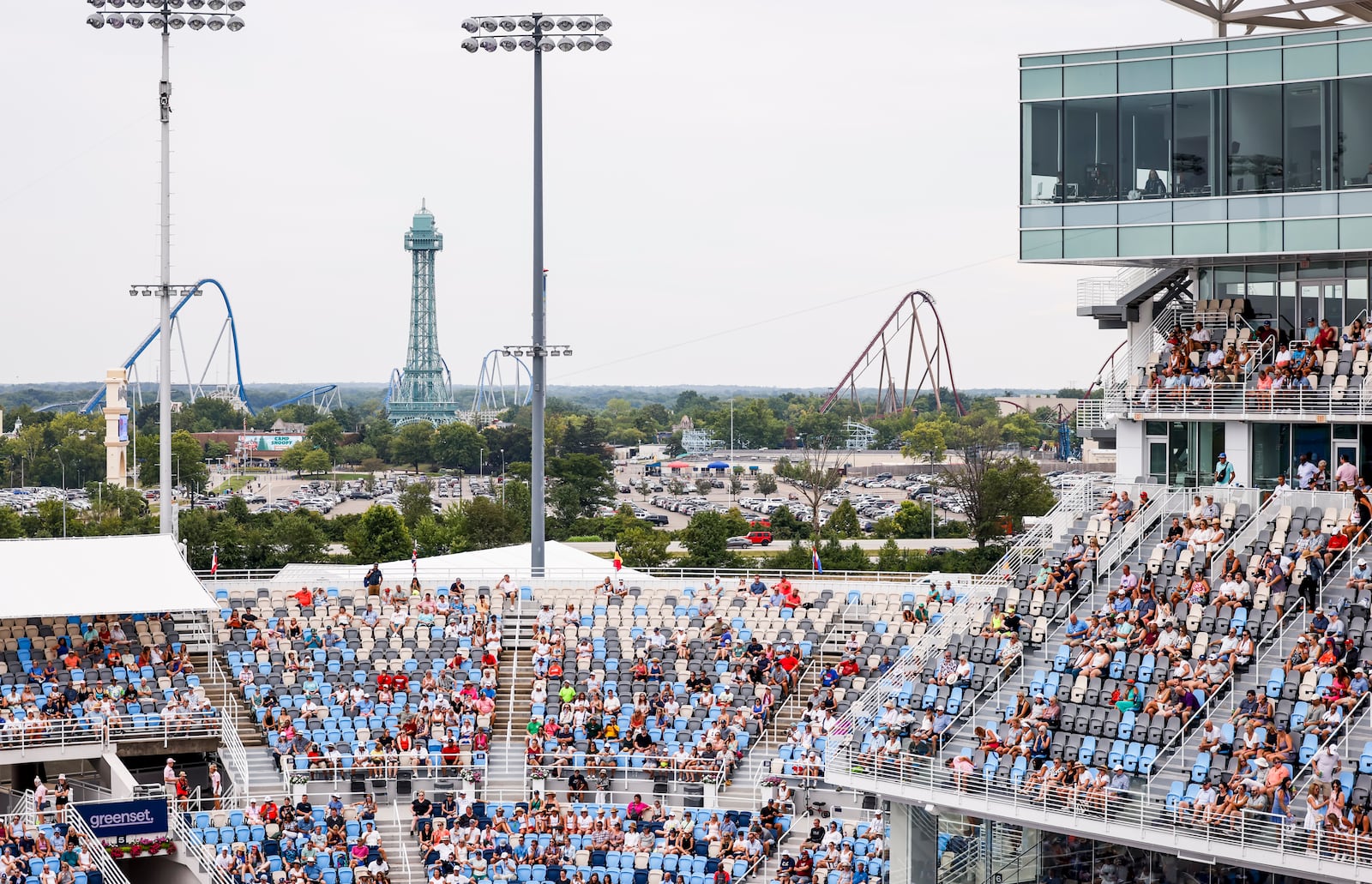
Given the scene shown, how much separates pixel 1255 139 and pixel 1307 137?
0.81 m

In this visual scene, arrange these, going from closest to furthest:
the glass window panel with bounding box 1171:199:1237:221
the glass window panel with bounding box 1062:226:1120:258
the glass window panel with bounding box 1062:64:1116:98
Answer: the glass window panel with bounding box 1171:199:1237:221
the glass window panel with bounding box 1062:64:1116:98
the glass window panel with bounding box 1062:226:1120:258

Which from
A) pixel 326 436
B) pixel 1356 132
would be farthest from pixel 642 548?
pixel 326 436

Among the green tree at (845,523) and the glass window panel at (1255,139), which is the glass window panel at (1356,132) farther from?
the green tree at (845,523)

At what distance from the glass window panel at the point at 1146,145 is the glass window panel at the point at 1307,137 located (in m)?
1.92

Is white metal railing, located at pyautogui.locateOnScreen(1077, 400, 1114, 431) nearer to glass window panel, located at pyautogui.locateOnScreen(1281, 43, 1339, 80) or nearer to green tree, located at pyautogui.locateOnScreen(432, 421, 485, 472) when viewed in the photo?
glass window panel, located at pyautogui.locateOnScreen(1281, 43, 1339, 80)

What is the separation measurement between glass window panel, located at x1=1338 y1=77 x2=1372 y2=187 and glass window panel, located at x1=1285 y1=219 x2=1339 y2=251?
0.69m

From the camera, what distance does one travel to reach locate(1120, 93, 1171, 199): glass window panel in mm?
28094

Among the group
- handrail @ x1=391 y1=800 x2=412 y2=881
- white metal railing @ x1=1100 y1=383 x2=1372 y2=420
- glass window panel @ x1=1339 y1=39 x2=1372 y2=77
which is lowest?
handrail @ x1=391 y1=800 x2=412 y2=881

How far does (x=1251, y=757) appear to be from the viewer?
20.8 m

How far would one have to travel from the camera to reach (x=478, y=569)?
37375 mm

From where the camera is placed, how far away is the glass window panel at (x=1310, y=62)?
26.5 metres

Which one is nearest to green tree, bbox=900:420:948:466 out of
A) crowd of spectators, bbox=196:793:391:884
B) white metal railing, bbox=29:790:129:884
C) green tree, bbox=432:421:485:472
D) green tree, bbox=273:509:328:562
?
green tree, bbox=432:421:485:472

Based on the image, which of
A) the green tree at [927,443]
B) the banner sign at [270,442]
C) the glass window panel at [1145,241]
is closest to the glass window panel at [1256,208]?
the glass window panel at [1145,241]

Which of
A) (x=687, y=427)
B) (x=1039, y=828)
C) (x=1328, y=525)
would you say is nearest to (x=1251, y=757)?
(x=1039, y=828)
